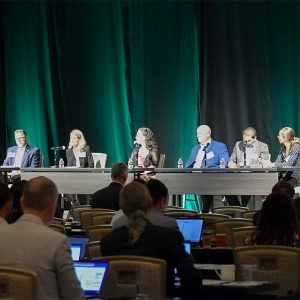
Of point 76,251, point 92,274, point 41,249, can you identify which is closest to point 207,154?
point 76,251

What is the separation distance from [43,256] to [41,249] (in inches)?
1.3

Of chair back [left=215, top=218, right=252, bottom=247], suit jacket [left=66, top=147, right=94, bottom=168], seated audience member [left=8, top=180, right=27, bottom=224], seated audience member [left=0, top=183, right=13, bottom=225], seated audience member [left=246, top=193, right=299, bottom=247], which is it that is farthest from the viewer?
suit jacket [left=66, top=147, right=94, bottom=168]

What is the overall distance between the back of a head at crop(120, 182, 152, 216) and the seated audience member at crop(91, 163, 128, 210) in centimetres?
424

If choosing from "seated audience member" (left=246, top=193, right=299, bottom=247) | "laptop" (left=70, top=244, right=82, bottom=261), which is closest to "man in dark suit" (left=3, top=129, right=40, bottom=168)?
"laptop" (left=70, top=244, right=82, bottom=261)

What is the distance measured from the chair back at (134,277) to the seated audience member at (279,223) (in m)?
1.19

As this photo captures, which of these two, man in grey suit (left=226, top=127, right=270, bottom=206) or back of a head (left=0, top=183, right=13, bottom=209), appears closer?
back of a head (left=0, top=183, right=13, bottom=209)

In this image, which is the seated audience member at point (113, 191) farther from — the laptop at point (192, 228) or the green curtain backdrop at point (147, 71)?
the green curtain backdrop at point (147, 71)

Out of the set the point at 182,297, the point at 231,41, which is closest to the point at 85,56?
the point at 231,41

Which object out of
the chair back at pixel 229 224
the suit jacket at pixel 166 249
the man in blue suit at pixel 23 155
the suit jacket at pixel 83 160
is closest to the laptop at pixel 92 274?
the suit jacket at pixel 166 249

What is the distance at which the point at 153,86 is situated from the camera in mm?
15867

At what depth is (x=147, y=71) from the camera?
1586cm

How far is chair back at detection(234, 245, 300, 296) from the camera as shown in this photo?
205 inches

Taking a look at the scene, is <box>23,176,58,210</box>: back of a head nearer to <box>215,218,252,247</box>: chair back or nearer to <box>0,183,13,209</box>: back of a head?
<box>0,183,13,209</box>: back of a head

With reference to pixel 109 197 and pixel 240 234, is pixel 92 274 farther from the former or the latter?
pixel 109 197
